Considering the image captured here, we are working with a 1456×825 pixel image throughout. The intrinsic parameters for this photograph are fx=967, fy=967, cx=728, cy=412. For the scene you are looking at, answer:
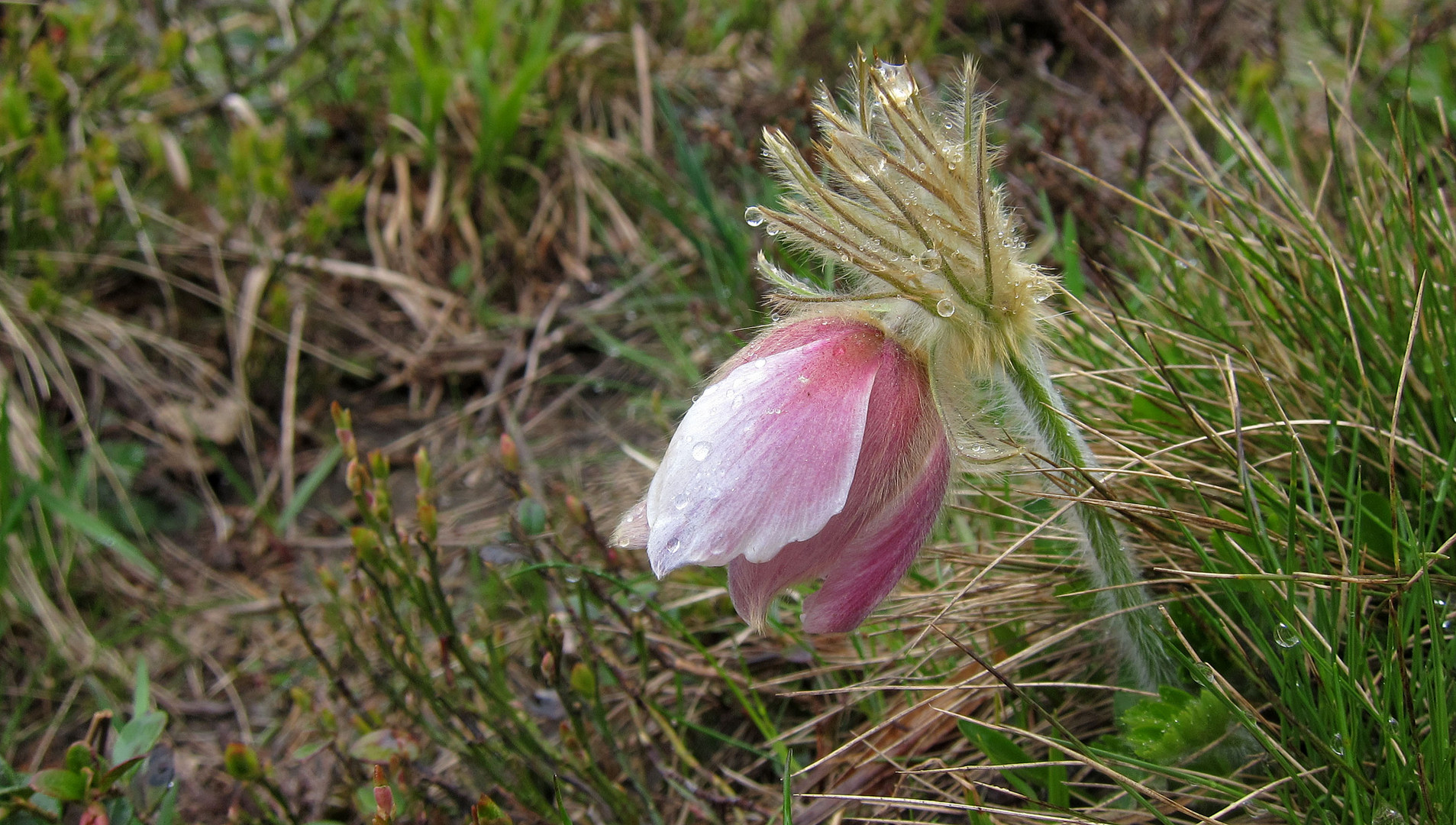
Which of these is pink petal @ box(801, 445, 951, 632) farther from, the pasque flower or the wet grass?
the wet grass

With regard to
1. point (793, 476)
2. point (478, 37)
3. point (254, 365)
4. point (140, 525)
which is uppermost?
point (478, 37)

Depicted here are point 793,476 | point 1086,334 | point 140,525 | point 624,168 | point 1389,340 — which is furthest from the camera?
point 624,168

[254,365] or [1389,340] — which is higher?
[1389,340]

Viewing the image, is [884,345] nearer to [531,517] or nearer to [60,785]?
[531,517]

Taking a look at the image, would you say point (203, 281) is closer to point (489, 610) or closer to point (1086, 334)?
point (489, 610)

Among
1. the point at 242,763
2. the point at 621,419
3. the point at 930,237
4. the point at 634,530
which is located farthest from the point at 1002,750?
the point at 621,419

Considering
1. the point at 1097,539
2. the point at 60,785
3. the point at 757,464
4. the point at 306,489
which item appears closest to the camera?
the point at 757,464

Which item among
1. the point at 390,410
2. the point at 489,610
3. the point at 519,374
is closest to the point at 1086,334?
the point at 489,610

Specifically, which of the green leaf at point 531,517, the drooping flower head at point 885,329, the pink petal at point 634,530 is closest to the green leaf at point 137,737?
the green leaf at point 531,517
